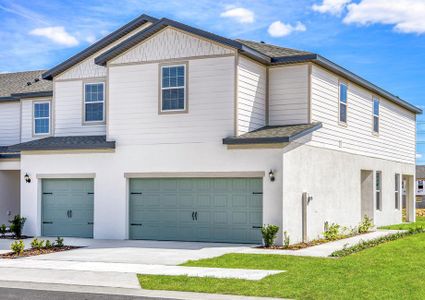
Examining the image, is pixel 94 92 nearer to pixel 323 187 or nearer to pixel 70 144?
pixel 70 144

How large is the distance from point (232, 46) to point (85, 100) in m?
7.15

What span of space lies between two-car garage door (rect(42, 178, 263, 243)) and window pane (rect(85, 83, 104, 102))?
3307mm

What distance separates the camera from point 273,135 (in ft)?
66.8

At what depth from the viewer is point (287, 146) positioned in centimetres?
2042

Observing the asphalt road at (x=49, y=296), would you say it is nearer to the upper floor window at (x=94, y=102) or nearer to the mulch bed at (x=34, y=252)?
the mulch bed at (x=34, y=252)

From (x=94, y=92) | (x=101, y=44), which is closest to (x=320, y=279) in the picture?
(x=94, y=92)

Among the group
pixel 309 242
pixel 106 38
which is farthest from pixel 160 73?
pixel 309 242

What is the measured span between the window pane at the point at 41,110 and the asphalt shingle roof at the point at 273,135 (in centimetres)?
1051

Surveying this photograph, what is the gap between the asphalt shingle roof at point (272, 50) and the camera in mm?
22969

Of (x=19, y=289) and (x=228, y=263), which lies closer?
(x=19, y=289)

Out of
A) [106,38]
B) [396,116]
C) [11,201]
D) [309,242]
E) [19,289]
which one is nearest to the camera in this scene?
[19,289]

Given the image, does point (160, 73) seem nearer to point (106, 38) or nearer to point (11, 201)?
point (106, 38)

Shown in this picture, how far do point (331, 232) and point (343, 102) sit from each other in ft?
18.0

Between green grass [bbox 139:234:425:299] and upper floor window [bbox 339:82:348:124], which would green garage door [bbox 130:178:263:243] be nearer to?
green grass [bbox 139:234:425:299]
